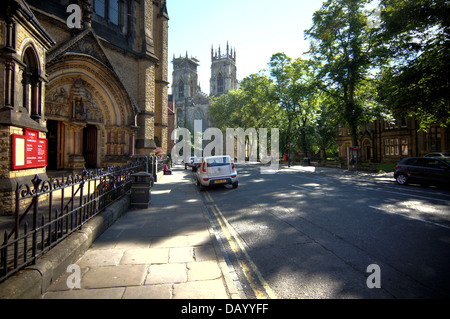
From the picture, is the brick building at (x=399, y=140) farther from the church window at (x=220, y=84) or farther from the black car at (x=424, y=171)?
the church window at (x=220, y=84)

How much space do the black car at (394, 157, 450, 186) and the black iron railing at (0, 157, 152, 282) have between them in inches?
537

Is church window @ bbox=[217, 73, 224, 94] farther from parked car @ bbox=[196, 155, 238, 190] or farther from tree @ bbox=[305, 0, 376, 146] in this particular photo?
parked car @ bbox=[196, 155, 238, 190]

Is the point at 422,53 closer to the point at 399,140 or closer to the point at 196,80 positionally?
the point at 399,140

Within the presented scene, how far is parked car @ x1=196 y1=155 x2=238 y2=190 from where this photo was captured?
11.7m

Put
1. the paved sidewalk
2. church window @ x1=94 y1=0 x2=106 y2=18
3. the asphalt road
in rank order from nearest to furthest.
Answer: the paved sidewalk → the asphalt road → church window @ x1=94 y1=0 x2=106 y2=18

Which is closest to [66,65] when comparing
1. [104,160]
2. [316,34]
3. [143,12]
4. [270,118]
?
[104,160]

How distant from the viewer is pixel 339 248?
14.0 feet

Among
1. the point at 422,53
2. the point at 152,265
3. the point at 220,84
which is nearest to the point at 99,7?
the point at 152,265

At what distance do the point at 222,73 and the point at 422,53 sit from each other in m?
70.7

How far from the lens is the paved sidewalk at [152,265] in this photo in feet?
9.62

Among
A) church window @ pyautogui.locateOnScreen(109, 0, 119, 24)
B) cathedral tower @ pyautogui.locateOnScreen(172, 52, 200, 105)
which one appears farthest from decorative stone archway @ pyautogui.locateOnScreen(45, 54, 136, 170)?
cathedral tower @ pyautogui.locateOnScreen(172, 52, 200, 105)

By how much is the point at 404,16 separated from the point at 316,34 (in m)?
10.1

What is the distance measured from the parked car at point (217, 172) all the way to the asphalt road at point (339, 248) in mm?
3944

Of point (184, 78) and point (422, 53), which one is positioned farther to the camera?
point (184, 78)
